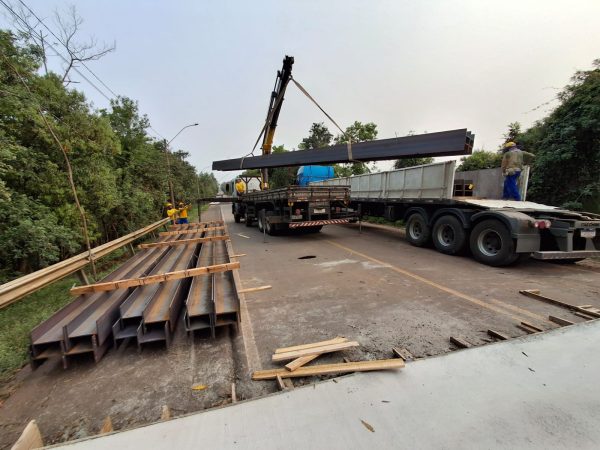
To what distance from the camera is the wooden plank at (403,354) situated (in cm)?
244

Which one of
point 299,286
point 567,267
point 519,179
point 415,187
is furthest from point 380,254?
point 519,179

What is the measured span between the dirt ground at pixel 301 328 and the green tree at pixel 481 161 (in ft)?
37.0

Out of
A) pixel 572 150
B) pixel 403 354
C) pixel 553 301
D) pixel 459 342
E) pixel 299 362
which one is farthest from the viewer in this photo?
pixel 572 150

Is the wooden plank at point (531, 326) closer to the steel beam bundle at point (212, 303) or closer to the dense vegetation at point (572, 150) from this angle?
the steel beam bundle at point (212, 303)

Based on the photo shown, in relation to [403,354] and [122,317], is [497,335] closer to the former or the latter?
[403,354]

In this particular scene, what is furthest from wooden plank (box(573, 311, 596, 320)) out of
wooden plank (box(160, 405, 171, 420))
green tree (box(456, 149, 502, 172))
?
green tree (box(456, 149, 502, 172))

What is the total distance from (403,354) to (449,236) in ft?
17.5

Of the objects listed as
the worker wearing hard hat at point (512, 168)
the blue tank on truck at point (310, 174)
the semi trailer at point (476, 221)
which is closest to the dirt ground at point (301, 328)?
the semi trailer at point (476, 221)

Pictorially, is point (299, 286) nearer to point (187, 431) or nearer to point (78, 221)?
point (187, 431)

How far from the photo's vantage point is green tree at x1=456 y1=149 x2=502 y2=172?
49.7 ft

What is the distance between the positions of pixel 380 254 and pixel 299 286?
10.1 feet

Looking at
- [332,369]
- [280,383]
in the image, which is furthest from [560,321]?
[280,383]

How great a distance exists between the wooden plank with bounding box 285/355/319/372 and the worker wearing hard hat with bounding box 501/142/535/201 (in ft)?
24.2

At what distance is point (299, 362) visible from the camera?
238cm
